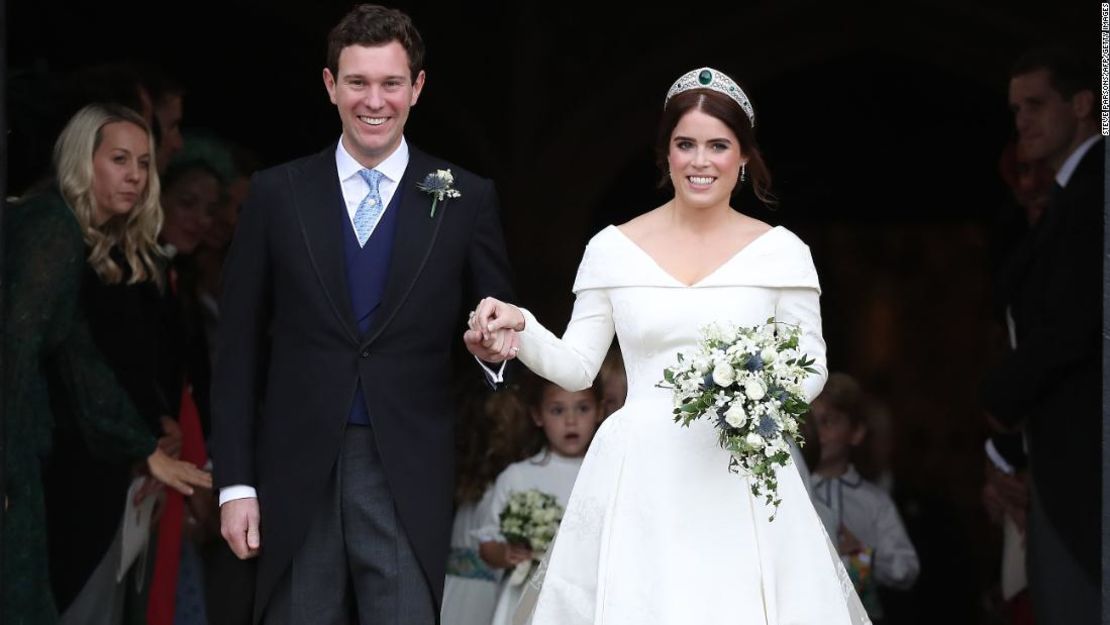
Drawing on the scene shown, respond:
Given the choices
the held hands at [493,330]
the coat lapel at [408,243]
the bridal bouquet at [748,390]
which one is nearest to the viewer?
the bridal bouquet at [748,390]

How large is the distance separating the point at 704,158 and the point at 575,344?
613 mm

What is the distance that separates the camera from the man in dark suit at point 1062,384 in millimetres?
6602

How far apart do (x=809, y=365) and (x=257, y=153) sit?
4.55 metres

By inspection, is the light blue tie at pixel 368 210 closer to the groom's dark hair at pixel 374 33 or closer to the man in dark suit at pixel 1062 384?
the groom's dark hair at pixel 374 33

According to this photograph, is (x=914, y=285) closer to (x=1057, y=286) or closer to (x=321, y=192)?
(x=1057, y=286)

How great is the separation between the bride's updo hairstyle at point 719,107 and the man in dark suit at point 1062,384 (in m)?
1.65

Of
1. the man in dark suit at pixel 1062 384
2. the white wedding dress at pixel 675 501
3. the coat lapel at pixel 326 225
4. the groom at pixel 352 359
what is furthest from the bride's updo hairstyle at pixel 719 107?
the man in dark suit at pixel 1062 384

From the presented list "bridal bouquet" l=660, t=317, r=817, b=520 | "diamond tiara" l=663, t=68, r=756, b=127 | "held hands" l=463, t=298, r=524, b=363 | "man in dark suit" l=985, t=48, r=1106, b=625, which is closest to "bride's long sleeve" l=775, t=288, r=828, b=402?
"bridal bouquet" l=660, t=317, r=817, b=520

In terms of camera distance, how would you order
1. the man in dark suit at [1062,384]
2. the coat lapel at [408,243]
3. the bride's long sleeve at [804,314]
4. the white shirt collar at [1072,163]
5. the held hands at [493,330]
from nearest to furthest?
1. the held hands at [493,330]
2. the coat lapel at [408,243]
3. the bride's long sleeve at [804,314]
4. the man in dark suit at [1062,384]
5. the white shirt collar at [1072,163]

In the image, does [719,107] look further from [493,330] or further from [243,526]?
[243,526]

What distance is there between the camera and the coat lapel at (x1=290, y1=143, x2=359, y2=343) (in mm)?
5152

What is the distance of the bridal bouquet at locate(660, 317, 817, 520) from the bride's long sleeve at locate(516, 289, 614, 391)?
18.0 inches

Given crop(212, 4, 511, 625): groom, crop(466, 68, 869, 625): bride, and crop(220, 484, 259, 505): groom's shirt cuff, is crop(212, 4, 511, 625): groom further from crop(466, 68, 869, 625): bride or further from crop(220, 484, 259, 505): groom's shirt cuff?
crop(466, 68, 869, 625): bride

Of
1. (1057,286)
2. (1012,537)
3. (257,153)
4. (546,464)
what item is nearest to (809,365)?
(1057,286)
